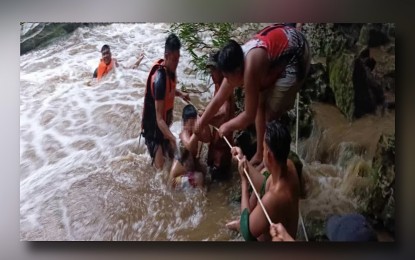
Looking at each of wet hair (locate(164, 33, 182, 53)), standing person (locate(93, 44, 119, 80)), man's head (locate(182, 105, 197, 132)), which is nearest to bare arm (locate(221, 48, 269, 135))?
man's head (locate(182, 105, 197, 132))

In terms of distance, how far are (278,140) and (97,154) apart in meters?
0.82

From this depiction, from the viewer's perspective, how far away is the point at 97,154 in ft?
7.35

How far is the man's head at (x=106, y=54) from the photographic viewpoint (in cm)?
227

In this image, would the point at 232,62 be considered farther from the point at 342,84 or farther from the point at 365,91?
the point at 365,91

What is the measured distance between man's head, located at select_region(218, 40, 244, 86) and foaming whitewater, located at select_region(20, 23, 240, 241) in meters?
0.13

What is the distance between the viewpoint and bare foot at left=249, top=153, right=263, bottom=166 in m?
2.25

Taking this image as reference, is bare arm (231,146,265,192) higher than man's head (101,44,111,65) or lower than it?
lower

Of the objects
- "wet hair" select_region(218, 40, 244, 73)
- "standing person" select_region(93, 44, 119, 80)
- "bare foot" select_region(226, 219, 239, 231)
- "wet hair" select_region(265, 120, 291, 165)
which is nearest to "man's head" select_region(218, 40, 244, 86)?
"wet hair" select_region(218, 40, 244, 73)

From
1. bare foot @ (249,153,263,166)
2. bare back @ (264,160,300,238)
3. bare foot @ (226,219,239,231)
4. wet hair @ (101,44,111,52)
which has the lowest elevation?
bare foot @ (226,219,239,231)

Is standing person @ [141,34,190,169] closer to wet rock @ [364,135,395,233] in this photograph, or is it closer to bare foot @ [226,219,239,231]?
bare foot @ [226,219,239,231]

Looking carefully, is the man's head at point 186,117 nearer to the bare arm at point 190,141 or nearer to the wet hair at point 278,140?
the bare arm at point 190,141

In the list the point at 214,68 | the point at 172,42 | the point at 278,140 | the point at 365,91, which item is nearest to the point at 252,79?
the point at 214,68

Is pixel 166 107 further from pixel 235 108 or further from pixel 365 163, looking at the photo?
pixel 365 163
